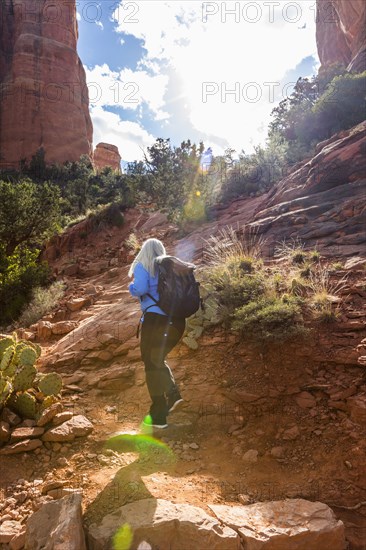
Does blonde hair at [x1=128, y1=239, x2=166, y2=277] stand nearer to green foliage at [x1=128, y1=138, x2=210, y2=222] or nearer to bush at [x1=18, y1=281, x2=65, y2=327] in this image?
bush at [x1=18, y1=281, x2=65, y2=327]

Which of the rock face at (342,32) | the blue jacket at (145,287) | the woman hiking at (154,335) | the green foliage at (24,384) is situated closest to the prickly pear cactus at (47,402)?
the green foliage at (24,384)

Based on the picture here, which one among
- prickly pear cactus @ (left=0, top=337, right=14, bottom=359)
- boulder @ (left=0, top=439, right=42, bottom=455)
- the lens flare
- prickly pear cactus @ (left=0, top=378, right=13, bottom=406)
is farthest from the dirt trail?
prickly pear cactus @ (left=0, top=337, right=14, bottom=359)

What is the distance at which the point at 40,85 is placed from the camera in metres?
44.9

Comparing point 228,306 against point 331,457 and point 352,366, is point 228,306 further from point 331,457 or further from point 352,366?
point 331,457

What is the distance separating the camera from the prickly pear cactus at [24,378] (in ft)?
11.8

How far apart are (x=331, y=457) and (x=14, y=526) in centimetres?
250

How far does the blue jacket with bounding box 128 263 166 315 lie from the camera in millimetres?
3496

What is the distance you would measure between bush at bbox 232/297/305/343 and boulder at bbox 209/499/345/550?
6.41ft

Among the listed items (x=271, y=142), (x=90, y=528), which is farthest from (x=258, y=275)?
(x=271, y=142)

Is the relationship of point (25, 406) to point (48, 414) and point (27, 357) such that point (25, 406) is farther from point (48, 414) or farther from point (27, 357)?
point (27, 357)

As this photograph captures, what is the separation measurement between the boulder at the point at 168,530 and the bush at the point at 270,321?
2.31 metres

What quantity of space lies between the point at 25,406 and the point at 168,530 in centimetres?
193

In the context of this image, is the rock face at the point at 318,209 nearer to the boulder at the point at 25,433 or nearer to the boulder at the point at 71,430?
the boulder at the point at 71,430

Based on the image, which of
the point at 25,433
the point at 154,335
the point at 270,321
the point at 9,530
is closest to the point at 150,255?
the point at 154,335
